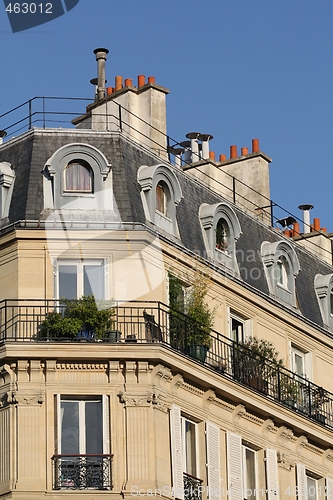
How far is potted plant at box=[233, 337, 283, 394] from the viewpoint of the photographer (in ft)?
126

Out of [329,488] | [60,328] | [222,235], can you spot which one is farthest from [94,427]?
[329,488]

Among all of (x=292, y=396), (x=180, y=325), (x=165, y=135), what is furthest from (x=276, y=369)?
(x=165, y=135)

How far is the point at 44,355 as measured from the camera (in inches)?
1380

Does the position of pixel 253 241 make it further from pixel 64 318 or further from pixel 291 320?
pixel 64 318

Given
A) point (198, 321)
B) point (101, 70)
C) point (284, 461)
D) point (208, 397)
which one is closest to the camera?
point (208, 397)

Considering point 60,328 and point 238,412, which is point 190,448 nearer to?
point 238,412

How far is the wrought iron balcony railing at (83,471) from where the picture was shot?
1351 inches

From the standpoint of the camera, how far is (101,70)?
41375 mm

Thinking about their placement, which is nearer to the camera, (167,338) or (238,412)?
(167,338)

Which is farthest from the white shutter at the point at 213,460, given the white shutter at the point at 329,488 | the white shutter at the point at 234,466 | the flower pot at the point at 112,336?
the white shutter at the point at 329,488

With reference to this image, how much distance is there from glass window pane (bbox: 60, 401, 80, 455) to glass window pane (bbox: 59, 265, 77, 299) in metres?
2.50

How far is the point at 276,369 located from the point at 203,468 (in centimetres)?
378

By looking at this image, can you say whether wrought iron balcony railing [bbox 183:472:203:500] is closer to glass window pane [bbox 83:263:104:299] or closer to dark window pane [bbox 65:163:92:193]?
glass window pane [bbox 83:263:104:299]

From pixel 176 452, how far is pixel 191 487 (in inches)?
34.8
